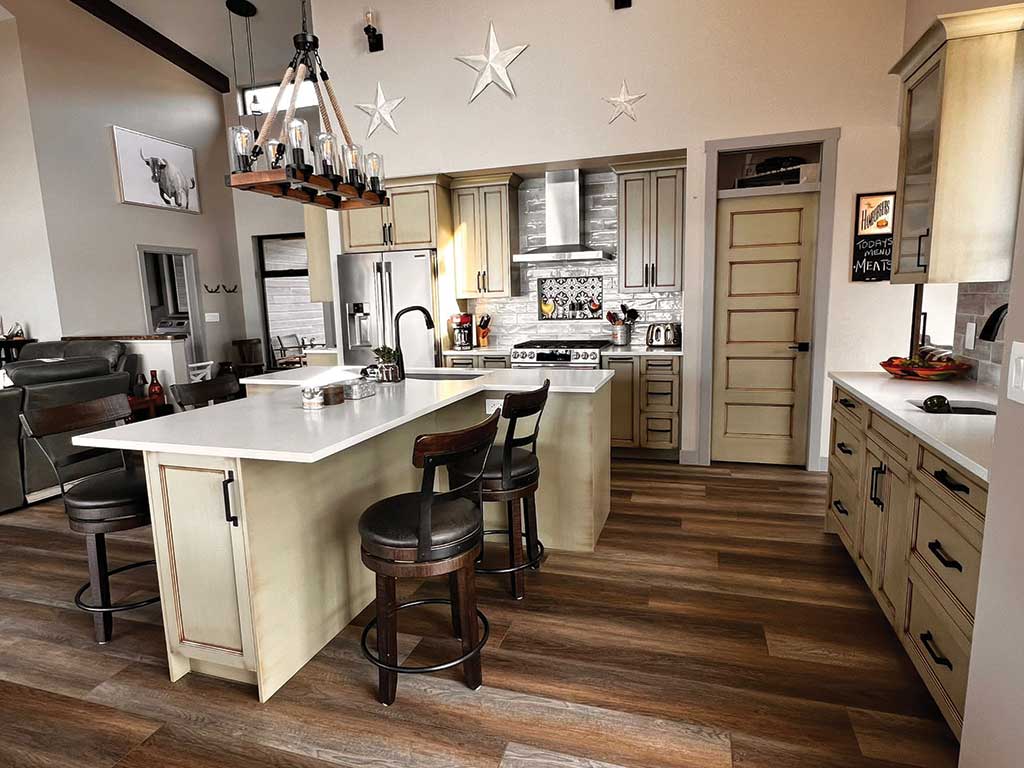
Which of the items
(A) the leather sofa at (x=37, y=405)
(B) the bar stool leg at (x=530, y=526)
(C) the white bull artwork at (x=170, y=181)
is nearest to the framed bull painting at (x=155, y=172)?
(C) the white bull artwork at (x=170, y=181)

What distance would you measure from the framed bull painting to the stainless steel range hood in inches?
219

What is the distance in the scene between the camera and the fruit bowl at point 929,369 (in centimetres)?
280

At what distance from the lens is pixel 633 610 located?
2578 mm

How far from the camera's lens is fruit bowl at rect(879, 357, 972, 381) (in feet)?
9.18

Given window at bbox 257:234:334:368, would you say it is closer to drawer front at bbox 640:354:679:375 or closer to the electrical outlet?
drawer front at bbox 640:354:679:375

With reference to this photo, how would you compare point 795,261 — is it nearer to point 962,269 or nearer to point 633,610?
point 962,269

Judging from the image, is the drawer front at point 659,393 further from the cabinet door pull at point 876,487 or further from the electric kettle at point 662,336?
the cabinet door pull at point 876,487

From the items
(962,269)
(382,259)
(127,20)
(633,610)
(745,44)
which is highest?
(127,20)

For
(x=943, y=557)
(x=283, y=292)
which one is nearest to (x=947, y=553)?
(x=943, y=557)

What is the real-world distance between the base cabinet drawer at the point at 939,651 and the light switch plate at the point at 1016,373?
810 millimetres

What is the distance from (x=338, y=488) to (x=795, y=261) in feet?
12.3

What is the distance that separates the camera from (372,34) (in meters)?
5.00

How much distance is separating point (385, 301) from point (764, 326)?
3.26 m

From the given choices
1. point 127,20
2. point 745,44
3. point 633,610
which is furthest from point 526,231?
point 127,20
